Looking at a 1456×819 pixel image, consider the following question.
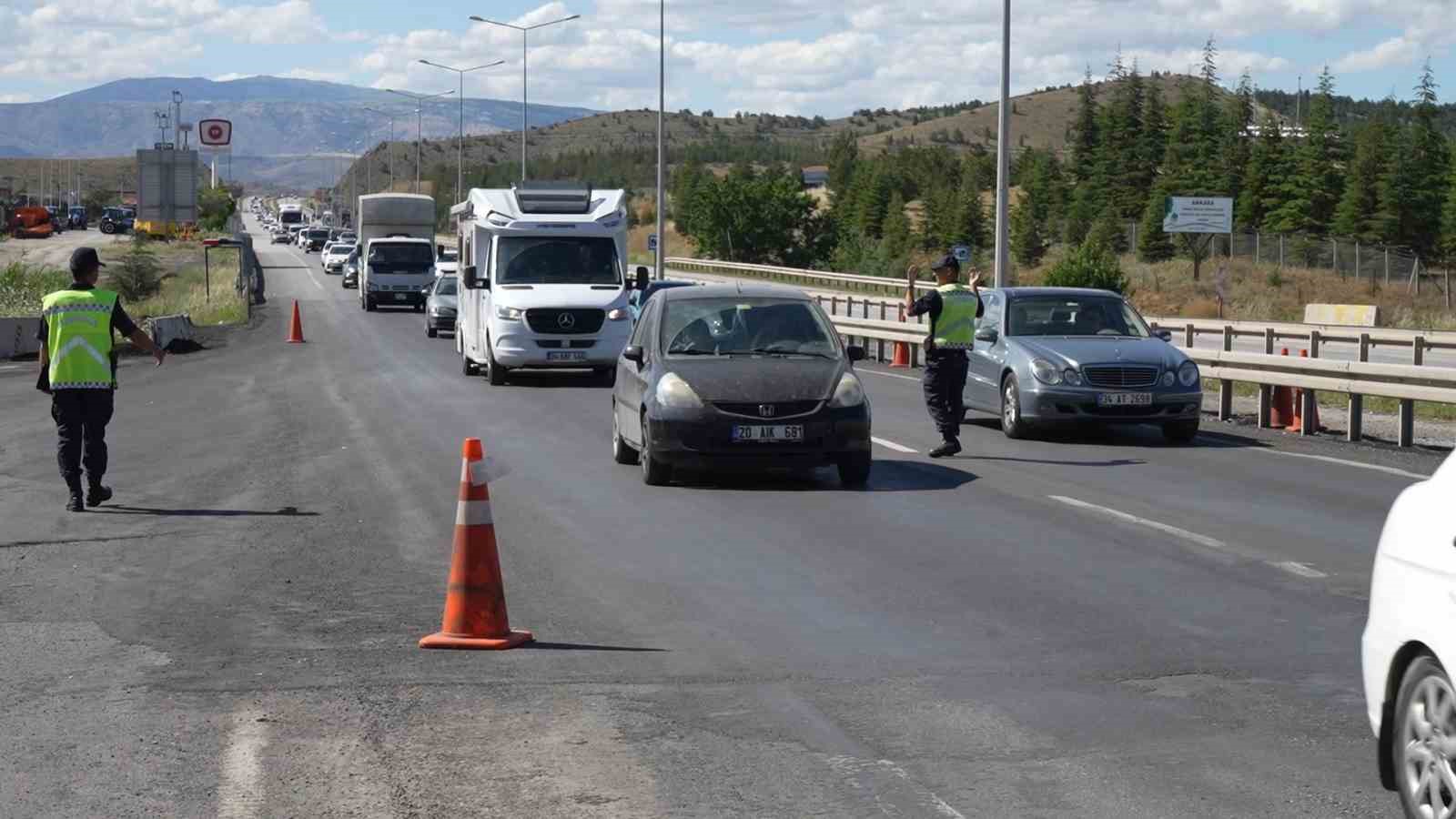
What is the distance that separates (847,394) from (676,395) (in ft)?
4.33

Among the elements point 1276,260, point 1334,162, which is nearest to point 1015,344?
point 1276,260

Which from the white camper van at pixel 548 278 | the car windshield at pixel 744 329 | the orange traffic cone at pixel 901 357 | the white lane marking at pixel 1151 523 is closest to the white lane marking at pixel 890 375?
the orange traffic cone at pixel 901 357

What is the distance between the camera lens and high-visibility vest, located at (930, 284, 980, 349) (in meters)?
17.7

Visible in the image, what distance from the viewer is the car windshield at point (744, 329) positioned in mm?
16156

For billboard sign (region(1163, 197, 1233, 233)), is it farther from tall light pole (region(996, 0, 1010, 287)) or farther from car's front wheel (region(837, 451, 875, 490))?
car's front wheel (region(837, 451, 875, 490))

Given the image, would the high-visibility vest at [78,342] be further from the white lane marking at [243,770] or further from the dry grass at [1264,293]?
the dry grass at [1264,293]

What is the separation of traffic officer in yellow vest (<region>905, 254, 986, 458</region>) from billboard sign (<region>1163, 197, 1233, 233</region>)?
2208 inches

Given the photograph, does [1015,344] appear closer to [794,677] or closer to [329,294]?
[794,677]

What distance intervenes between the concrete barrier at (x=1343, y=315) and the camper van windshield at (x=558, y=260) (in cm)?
2640

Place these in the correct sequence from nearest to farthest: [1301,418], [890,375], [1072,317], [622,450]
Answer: [622,450] < [1072,317] < [1301,418] < [890,375]

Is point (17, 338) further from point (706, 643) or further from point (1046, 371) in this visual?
point (706, 643)

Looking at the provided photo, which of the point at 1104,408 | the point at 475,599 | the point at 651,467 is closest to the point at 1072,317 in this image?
the point at 1104,408

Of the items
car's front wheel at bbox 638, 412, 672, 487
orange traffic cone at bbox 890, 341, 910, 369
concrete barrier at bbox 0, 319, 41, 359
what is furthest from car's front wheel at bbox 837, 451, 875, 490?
concrete barrier at bbox 0, 319, 41, 359

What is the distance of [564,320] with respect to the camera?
28.5 metres
